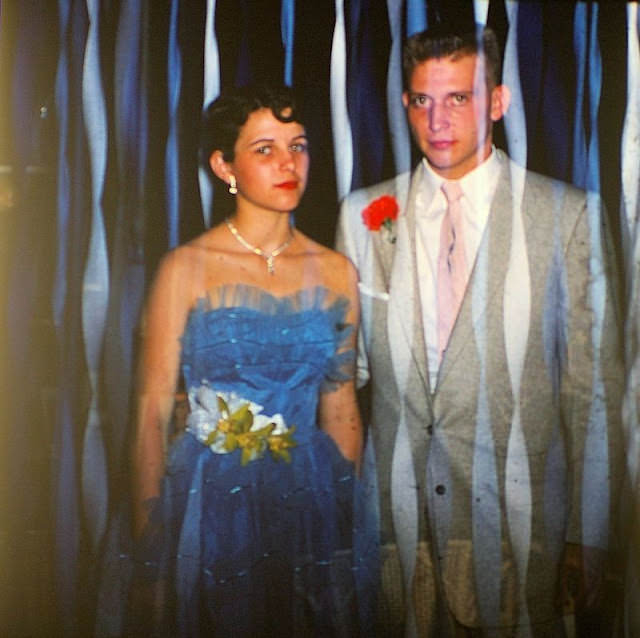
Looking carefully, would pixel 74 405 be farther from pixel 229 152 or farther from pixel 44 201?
pixel 229 152

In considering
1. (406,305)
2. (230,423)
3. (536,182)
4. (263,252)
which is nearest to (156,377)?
(230,423)

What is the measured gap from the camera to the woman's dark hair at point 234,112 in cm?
223

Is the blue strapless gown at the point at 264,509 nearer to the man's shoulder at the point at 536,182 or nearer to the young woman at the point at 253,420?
the young woman at the point at 253,420

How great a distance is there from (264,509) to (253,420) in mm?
208

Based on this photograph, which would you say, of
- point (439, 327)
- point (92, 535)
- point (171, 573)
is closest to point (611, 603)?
point (439, 327)

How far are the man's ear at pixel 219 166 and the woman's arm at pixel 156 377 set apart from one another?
0.93 feet

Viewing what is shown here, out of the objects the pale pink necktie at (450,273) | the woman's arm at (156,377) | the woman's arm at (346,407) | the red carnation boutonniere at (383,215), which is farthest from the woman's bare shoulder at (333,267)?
the woman's arm at (156,377)

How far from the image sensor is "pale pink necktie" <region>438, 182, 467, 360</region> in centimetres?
225

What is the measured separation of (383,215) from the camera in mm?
2264

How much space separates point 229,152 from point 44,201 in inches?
17.3

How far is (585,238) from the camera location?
2.28 m

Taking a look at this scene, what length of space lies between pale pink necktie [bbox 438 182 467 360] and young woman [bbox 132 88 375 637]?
205 mm
